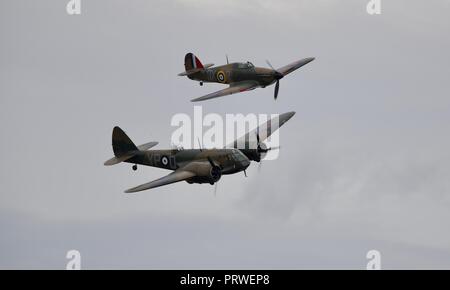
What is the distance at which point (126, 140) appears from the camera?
83.5 metres

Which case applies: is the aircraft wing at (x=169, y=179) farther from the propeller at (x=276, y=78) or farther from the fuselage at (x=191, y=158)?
the propeller at (x=276, y=78)

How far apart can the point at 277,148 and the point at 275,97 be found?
326 inches

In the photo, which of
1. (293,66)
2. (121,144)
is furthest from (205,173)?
(293,66)

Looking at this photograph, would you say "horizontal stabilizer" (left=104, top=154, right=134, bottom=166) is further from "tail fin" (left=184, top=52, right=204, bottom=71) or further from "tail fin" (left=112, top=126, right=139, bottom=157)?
"tail fin" (left=184, top=52, right=204, bottom=71)

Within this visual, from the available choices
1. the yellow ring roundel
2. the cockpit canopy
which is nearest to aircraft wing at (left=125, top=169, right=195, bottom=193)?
the cockpit canopy

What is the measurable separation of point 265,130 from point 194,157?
10456 mm

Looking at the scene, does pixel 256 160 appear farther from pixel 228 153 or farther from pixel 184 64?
pixel 184 64

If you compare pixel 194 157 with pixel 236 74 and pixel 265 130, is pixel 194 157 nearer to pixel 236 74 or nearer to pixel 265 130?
pixel 265 130

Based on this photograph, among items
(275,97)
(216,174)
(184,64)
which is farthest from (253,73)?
(216,174)

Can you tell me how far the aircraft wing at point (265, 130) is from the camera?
8356cm

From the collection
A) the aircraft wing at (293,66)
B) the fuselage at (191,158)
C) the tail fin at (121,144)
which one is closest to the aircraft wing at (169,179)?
the fuselage at (191,158)

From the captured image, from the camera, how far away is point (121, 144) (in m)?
83.6

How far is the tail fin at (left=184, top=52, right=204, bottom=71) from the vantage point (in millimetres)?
93562

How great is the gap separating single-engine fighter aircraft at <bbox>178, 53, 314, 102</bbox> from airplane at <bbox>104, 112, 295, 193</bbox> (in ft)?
12.2
